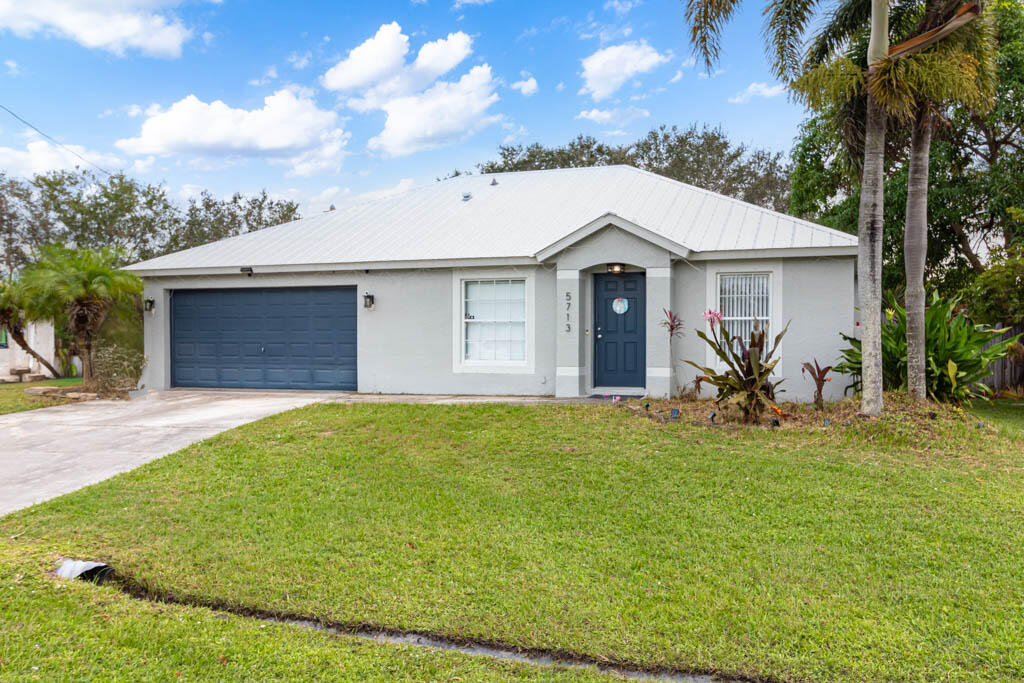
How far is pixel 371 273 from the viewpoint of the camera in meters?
12.9

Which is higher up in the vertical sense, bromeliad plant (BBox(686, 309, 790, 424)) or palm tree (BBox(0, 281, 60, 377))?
palm tree (BBox(0, 281, 60, 377))

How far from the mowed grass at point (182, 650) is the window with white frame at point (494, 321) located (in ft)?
28.3

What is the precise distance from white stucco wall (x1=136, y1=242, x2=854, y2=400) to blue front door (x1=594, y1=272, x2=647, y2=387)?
0.20 m

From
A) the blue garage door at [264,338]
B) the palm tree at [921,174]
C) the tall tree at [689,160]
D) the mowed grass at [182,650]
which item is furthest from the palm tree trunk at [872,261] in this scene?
the tall tree at [689,160]

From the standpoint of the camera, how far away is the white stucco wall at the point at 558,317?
35.2 ft

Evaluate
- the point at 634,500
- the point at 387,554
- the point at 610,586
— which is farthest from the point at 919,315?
the point at 387,554

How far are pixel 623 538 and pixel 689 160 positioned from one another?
28.2m

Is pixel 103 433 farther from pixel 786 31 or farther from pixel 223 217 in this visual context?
pixel 223 217

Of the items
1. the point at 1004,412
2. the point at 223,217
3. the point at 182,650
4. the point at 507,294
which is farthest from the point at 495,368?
the point at 223,217

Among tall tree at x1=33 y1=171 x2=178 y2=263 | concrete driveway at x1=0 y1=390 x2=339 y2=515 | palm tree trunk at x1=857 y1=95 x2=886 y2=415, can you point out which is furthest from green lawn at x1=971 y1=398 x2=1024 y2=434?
tall tree at x1=33 y1=171 x2=178 y2=263

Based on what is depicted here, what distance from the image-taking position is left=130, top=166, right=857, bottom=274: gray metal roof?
37.4ft

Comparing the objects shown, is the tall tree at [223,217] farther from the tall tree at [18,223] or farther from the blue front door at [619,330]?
the blue front door at [619,330]

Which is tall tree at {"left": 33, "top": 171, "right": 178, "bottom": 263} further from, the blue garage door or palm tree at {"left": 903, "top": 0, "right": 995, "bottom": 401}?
palm tree at {"left": 903, "top": 0, "right": 995, "bottom": 401}

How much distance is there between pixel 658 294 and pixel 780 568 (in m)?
6.95
